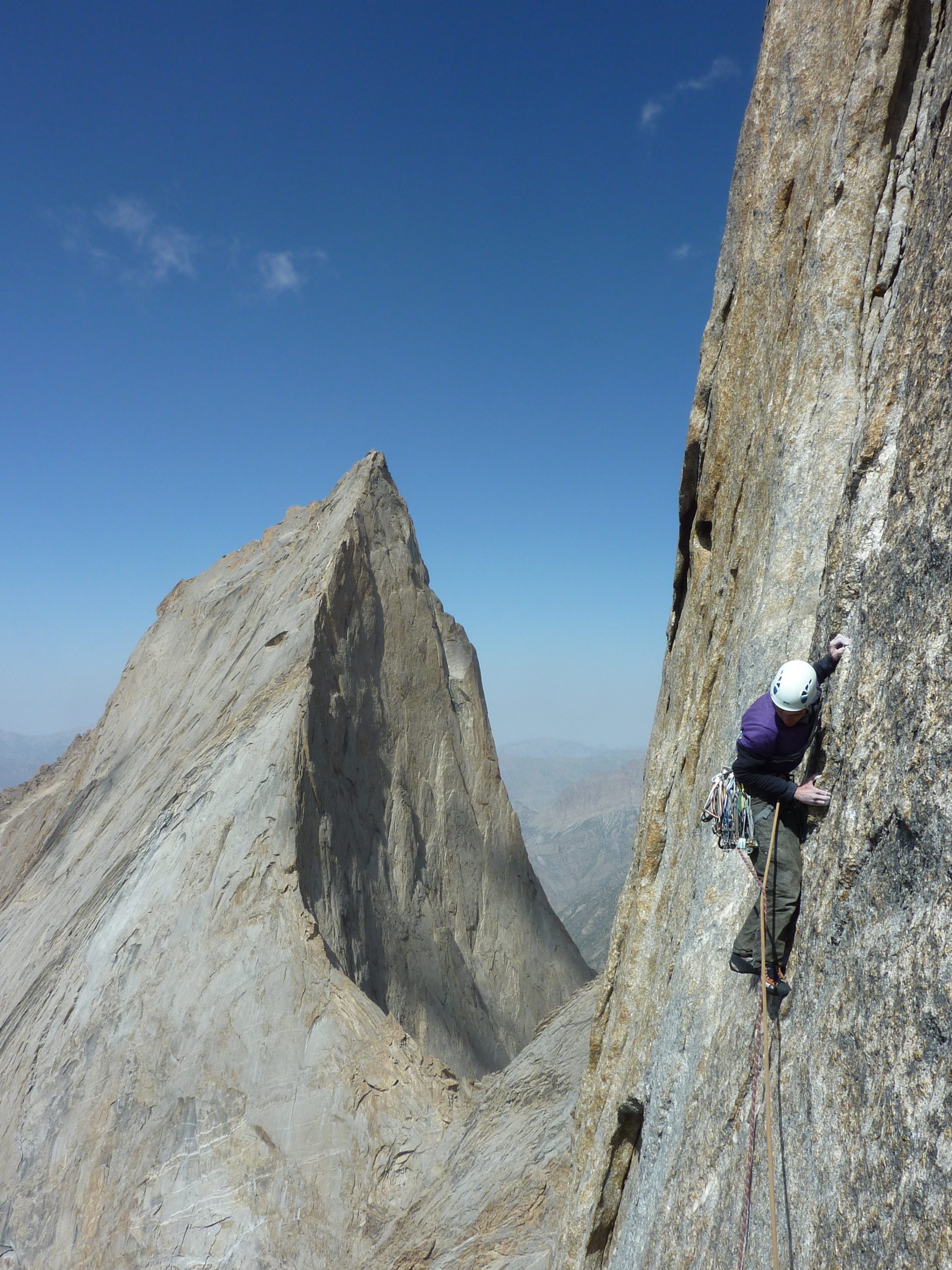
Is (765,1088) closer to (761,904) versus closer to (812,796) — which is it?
(761,904)

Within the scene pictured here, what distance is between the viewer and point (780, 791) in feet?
15.4

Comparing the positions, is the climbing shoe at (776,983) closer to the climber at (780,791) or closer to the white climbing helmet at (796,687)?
the climber at (780,791)

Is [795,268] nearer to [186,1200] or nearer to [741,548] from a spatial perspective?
[741,548]

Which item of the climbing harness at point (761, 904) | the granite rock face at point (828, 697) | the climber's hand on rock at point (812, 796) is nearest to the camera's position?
the granite rock face at point (828, 697)

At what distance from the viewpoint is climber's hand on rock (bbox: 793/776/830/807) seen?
14.5ft

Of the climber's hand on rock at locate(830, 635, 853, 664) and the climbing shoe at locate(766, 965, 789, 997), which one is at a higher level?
the climber's hand on rock at locate(830, 635, 853, 664)

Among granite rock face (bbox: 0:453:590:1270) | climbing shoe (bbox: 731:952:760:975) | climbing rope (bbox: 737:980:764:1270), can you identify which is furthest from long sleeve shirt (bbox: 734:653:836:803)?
granite rock face (bbox: 0:453:590:1270)

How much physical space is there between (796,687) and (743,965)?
180 cm

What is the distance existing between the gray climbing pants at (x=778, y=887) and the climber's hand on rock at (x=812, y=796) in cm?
22

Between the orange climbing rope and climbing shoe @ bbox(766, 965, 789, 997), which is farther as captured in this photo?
climbing shoe @ bbox(766, 965, 789, 997)

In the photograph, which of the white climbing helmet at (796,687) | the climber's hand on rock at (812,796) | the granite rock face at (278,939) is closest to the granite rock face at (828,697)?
the climber's hand on rock at (812,796)

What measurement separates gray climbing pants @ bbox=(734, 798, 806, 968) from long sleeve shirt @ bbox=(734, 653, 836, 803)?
15cm

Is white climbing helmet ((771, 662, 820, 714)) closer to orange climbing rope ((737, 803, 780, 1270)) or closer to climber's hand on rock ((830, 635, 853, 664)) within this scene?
climber's hand on rock ((830, 635, 853, 664))

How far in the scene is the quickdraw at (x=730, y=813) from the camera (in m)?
4.98
